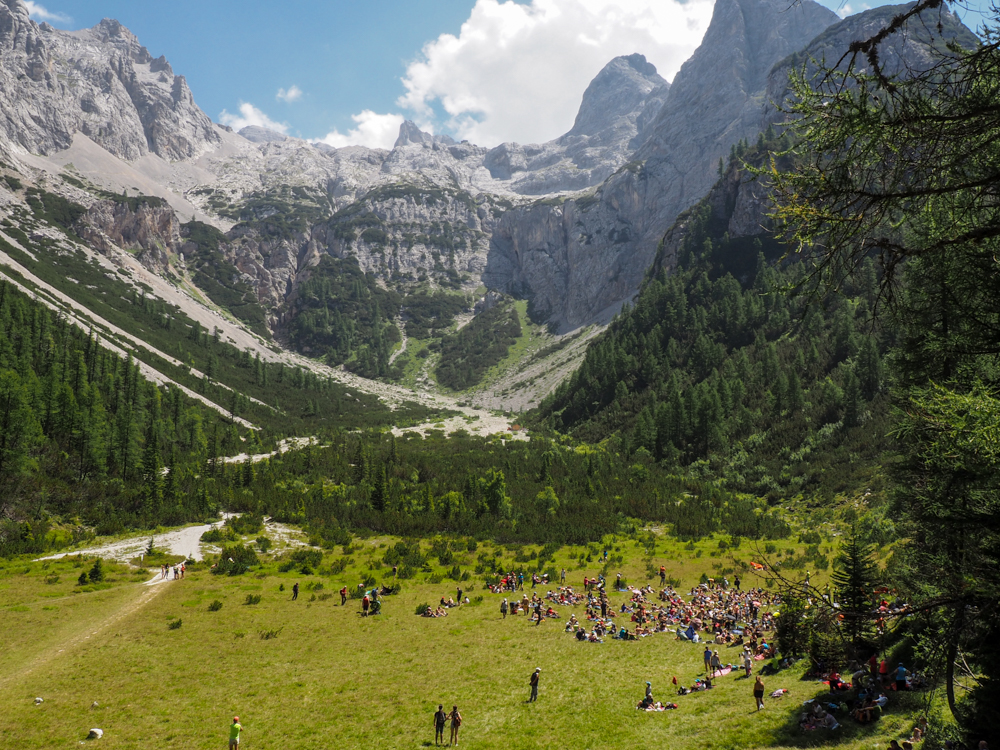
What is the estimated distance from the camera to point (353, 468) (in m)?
72.7

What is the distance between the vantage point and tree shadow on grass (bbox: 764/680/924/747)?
42.0 feet

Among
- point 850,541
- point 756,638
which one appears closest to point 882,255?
point 850,541

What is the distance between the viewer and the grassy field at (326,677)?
16.0 m

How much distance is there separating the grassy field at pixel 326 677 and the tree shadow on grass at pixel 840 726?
6cm

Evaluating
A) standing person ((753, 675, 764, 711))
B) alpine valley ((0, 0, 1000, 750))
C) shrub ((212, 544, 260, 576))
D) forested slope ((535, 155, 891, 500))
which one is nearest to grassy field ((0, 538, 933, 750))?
alpine valley ((0, 0, 1000, 750))

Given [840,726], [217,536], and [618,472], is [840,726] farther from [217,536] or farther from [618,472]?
[618,472]

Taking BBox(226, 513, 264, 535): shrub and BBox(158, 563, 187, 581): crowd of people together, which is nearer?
BBox(158, 563, 187, 581): crowd of people

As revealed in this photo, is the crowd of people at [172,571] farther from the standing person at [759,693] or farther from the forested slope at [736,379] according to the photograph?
the forested slope at [736,379]

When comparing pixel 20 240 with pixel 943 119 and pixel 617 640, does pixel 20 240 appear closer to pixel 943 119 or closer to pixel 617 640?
pixel 617 640

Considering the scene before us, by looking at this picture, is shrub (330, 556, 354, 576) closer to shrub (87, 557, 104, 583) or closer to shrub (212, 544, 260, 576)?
shrub (212, 544, 260, 576)

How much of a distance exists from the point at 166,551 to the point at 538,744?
3808cm

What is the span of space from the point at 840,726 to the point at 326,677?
18464mm

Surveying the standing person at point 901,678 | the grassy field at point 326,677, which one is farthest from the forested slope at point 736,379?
the grassy field at point 326,677

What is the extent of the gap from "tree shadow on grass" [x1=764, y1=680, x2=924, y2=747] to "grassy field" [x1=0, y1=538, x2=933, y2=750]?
6cm
